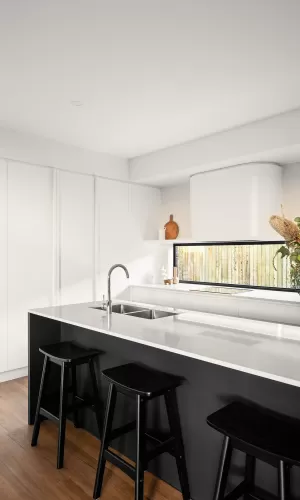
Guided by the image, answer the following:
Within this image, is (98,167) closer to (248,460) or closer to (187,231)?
(187,231)

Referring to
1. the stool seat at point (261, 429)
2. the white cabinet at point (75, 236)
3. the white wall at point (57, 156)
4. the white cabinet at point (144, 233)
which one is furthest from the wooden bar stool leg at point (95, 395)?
the white cabinet at point (144, 233)

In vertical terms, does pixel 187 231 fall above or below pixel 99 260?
above

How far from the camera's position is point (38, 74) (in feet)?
8.98

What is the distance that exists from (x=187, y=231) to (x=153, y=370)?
323 cm

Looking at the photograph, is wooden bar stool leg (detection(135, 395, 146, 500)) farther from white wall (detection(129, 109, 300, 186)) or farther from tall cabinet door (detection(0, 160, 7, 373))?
white wall (detection(129, 109, 300, 186))

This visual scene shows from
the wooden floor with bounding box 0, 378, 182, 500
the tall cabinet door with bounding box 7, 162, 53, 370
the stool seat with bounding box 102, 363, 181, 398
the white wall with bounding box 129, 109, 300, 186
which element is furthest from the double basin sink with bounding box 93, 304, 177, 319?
the white wall with bounding box 129, 109, 300, 186

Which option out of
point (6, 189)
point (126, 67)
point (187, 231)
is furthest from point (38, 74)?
point (187, 231)

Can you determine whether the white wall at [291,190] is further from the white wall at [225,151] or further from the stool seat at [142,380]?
the stool seat at [142,380]

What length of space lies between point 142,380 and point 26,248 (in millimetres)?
2553

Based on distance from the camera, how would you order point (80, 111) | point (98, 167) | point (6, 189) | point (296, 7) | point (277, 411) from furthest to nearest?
1. point (98, 167)
2. point (6, 189)
3. point (80, 111)
4. point (296, 7)
5. point (277, 411)

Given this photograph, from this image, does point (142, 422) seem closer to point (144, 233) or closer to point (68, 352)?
point (68, 352)

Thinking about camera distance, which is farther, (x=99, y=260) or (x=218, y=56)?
(x=99, y=260)

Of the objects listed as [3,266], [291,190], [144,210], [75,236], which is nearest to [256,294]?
[291,190]

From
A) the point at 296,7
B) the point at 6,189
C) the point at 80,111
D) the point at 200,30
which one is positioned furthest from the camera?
the point at 6,189
